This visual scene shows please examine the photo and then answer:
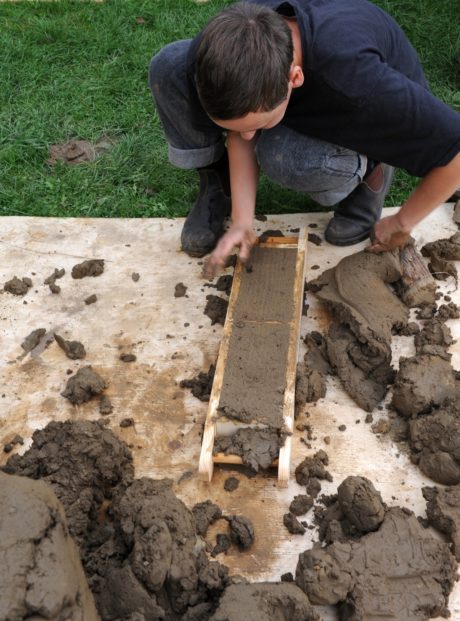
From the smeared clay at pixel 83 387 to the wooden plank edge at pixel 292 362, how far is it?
2.54 feet

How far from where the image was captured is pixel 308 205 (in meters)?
3.76

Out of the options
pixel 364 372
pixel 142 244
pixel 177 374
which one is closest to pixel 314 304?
pixel 364 372

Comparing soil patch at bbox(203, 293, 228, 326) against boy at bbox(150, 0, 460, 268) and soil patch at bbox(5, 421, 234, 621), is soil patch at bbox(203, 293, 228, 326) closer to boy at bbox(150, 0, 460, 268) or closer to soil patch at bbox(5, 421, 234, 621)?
boy at bbox(150, 0, 460, 268)

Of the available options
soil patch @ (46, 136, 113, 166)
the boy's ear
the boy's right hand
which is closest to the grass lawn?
soil patch @ (46, 136, 113, 166)

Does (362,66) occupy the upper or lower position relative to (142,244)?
upper

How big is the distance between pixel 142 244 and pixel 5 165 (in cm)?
132

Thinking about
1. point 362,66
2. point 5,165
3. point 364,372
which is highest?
point 362,66

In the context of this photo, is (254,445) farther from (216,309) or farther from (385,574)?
(216,309)

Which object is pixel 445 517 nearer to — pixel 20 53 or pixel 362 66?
pixel 362 66

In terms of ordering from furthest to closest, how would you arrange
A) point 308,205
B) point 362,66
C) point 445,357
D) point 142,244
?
1. point 308,205
2. point 142,244
3. point 445,357
4. point 362,66

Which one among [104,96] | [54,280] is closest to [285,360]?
[54,280]

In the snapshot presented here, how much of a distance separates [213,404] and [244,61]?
3.96ft

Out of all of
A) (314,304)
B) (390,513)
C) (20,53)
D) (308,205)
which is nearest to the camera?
(390,513)

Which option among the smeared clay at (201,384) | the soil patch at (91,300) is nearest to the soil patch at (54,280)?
the soil patch at (91,300)
